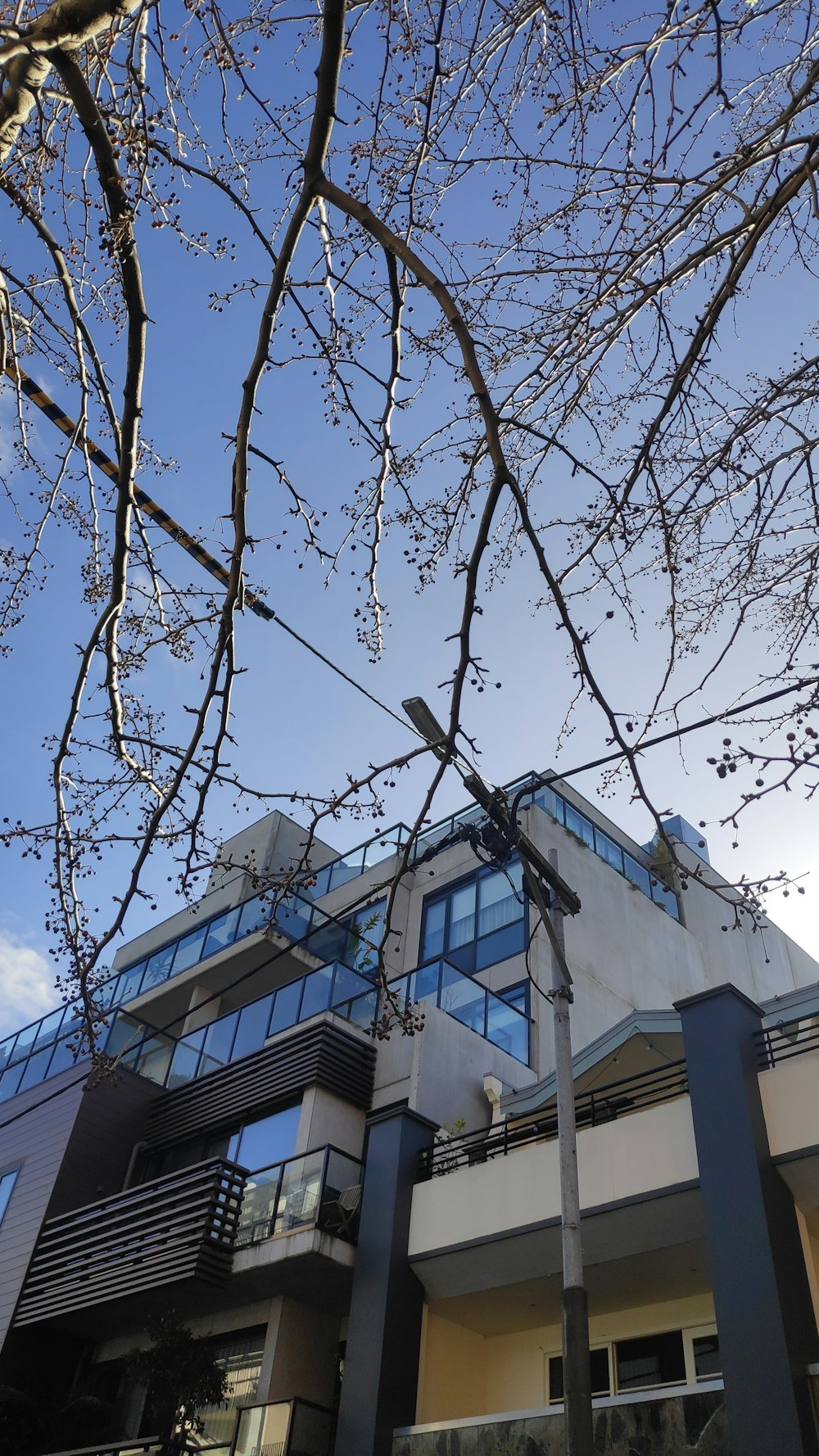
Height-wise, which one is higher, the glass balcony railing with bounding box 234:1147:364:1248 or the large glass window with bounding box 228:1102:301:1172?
the large glass window with bounding box 228:1102:301:1172

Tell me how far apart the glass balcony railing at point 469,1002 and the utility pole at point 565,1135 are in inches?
251

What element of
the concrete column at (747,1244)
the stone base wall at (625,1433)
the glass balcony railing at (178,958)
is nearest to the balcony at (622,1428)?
the stone base wall at (625,1433)

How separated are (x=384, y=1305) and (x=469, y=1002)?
17.7ft

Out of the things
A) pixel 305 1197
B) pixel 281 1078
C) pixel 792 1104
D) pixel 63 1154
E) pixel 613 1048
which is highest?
pixel 281 1078

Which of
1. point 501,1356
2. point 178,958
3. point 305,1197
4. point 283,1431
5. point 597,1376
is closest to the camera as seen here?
point 283,1431

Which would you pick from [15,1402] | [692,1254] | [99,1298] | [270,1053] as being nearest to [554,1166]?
[692,1254]

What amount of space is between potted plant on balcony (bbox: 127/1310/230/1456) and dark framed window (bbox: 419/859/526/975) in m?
7.81

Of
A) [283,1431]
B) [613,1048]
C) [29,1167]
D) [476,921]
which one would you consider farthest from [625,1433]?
[29,1167]

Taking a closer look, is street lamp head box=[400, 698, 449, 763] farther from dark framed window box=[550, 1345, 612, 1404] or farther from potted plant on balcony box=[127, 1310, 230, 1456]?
potted plant on balcony box=[127, 1310, 230, 1456]

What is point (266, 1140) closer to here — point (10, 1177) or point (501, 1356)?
point (501, 1356)

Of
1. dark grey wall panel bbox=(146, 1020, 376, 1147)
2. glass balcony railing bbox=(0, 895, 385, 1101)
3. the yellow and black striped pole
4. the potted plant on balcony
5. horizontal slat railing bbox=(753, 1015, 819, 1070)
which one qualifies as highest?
glass balcony railing bbox=(0, 895, 385, 1101)

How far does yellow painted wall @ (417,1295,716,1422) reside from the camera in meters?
12.3

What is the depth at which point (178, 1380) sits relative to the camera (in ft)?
44.0

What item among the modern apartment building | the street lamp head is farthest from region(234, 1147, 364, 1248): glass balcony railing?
the street lamp head
